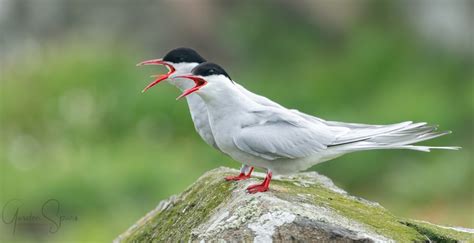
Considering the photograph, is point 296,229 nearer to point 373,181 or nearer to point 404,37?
point 373,181

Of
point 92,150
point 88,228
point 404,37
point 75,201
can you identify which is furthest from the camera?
point 404,37

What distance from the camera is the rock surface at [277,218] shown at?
521cm

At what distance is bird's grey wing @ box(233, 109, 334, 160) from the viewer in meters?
5.94

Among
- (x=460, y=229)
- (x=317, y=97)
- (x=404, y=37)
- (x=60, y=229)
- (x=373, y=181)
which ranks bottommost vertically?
(x=60, y=229)

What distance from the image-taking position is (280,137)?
6.01 metres

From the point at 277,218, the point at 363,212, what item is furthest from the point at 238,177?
the point at 277,218

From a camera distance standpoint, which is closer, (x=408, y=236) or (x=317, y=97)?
(x=408, y=236)

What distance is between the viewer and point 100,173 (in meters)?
11.5

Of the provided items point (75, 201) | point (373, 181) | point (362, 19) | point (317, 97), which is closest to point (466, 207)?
point (373, 181)

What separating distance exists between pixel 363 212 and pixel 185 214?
3.02 ft

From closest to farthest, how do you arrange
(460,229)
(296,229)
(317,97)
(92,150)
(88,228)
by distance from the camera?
(296,229) < (460,229) < (88,228) < (92,150) < (317,97)

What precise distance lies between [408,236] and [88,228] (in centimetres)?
534
